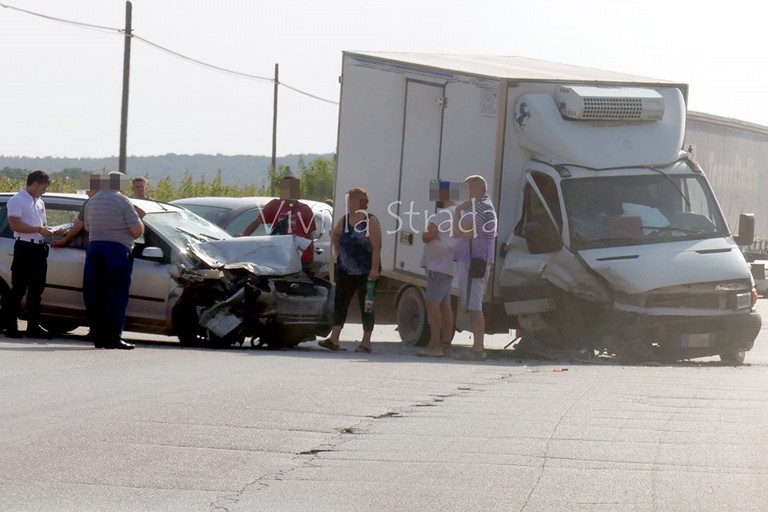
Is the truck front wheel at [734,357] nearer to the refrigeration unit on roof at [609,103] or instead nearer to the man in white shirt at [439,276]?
the refrigeration unit on roof at [609,103]

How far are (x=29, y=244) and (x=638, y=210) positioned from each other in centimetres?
644

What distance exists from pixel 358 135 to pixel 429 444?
30.8 feet

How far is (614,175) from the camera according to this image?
15.2 metres

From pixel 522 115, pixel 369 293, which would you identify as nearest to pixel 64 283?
pixel 369 293

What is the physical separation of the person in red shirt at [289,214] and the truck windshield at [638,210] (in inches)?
125

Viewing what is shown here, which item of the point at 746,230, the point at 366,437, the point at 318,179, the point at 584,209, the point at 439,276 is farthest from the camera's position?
the point at 318,179

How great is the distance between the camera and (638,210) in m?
15.1

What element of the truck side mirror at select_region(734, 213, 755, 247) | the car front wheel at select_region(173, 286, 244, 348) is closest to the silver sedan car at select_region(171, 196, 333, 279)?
the car front wheel at select_region(173, 286, 244, 348)

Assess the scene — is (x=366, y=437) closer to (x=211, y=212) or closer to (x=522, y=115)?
(x=522, y=115)

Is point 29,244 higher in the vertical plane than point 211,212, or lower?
lower

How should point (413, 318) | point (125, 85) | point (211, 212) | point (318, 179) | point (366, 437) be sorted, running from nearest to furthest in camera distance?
point (366, 437) → point (413, 318) → point (211, 212) → point (125, 85) → point (318, 179)

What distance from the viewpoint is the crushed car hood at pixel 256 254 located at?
1495 cm

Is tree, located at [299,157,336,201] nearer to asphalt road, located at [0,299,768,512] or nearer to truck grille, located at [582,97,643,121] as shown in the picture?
truck grille, located at [582,97,643,121]

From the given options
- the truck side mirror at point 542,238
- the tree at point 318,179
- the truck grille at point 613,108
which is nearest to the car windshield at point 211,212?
the truck side mirror at point 542,238
